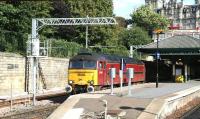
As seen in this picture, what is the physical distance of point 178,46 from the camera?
2330 inches

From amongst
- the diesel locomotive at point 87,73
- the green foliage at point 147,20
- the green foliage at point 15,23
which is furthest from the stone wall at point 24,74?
the green foliage at point 147,20

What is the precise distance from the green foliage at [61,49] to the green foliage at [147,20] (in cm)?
9148

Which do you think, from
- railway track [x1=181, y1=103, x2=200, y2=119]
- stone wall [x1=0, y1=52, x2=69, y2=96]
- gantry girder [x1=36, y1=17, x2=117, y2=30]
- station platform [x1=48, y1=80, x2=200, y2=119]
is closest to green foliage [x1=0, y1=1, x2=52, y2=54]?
gantry girder [x1=36, y1=17, x2=117, y2=30]

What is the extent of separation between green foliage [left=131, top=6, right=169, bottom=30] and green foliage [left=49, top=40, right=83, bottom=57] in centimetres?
9148

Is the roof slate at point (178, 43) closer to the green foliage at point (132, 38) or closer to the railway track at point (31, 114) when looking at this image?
the railway track at point (31, 114)

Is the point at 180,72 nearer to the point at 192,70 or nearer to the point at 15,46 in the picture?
the point at 192,70

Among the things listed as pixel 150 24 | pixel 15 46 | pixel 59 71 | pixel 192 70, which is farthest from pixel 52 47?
pixel 150 24

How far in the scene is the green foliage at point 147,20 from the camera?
14575 cm

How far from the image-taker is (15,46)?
1663 inches

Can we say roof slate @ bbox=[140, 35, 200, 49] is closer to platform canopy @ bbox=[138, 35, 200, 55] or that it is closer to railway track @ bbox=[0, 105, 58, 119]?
platform canopy @ bbox=[138, 35, 200, 55]

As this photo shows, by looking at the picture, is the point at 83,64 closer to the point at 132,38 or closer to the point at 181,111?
the point at 181,111

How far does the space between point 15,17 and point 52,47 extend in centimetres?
451

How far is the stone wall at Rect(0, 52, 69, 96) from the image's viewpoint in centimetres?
3766

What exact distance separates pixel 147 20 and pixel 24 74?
353ft
